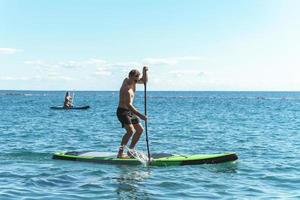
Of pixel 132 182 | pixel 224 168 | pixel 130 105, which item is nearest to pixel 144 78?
pixel 130 105

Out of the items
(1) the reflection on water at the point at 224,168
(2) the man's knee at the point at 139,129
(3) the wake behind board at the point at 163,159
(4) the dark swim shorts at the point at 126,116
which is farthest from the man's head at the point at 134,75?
(1) the reflection on water at the point at 224,168

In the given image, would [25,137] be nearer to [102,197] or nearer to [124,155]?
[124,155]

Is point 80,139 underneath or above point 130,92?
underneath

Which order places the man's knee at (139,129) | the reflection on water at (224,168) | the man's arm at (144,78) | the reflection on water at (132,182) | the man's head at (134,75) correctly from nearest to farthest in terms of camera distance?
the reflection on water at (132,182), the man's head at (134,75), the reflection on water at (224,168), the man's arm at (144,78), the man's knee at (139,129)

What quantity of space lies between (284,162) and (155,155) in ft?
13.9

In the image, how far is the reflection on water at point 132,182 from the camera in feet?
34.8

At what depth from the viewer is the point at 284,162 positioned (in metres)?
15.9

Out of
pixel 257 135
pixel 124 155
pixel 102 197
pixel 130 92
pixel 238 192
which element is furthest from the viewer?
pixel 257 135

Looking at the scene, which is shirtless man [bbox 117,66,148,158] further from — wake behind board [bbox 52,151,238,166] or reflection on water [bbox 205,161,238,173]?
reflection on water [bbox 205,161,238,173]

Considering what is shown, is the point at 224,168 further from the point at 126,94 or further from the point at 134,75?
the point at 134,75

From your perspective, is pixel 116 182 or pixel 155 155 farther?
pixel 155 155

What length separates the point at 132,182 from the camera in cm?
1195

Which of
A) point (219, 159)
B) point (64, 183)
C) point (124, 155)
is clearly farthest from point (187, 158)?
point (64, 183)

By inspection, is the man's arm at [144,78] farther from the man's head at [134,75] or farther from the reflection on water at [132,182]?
the reflection on water at [132,182]
